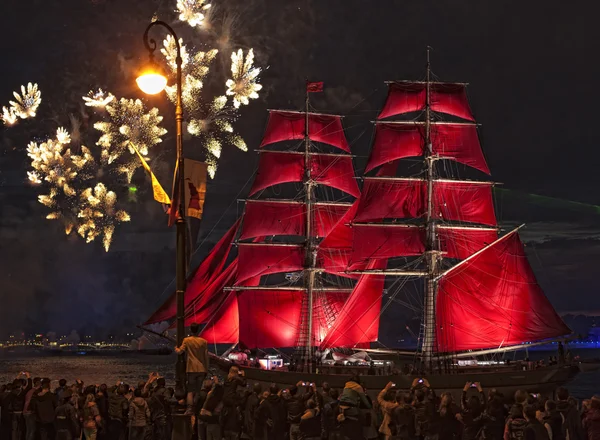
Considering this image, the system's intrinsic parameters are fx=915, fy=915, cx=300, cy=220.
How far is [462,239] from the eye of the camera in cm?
5700

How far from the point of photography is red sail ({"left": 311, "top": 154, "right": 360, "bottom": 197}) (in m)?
64.4

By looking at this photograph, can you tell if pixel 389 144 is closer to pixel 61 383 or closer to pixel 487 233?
pixel 487 233

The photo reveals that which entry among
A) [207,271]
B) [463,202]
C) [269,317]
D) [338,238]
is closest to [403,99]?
[463,202]

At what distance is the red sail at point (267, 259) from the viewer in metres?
61.0

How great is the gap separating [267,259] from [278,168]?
6.59m

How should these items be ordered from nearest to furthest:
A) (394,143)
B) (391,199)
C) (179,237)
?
(179,237)
(391,199)
(394,143)

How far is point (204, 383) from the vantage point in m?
19.7

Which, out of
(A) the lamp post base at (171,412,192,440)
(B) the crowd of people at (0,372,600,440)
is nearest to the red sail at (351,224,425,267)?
(B) the crowd of people at (0,372,600,440)

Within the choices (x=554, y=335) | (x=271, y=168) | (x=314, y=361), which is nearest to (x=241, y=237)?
(x=271, y=168)

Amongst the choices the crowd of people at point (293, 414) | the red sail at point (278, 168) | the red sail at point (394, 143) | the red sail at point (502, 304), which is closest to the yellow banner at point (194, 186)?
the crowd of people at point (293, 414)

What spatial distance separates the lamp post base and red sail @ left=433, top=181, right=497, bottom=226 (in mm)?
41755

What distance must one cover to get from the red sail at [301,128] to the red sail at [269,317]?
10.7 m

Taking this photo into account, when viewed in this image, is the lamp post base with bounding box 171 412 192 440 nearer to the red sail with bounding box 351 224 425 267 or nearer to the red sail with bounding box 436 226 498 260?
the red sail with bounding box 351 224 425 267

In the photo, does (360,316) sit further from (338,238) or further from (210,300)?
(210,300)
